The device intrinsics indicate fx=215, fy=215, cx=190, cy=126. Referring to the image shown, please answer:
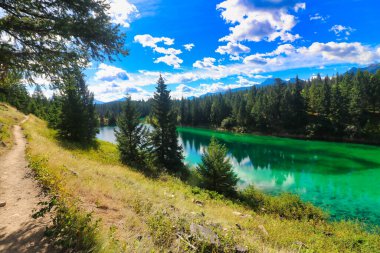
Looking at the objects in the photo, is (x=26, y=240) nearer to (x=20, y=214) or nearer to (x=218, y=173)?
(x=20, y=214)

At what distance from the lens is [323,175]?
30.9 metres

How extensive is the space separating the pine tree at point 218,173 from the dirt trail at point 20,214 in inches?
587

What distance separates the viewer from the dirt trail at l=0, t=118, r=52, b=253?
4699 millimetres

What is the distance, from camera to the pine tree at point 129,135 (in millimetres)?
26984

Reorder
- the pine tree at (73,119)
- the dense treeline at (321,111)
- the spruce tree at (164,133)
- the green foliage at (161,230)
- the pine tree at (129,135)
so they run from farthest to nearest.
Result: the dense treeline at (321,111) → the pine tree at (73,119) → the spruce tree at (164,133) → the pine tree at (129,135) → the green foliage at (161,230)

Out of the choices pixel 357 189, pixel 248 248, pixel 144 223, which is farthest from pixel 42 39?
pixel 357 189

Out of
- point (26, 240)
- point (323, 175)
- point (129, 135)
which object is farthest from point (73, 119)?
point (323, 175)

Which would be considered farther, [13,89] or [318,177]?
[318,177]

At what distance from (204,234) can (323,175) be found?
31201 mm

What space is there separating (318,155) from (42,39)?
49.7 m

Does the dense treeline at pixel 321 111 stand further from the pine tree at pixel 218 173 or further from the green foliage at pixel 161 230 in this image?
the green foliage at pixel 161 230

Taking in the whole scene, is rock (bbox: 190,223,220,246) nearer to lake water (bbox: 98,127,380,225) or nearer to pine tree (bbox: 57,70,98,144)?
lake water (bbox: 98,127,380,225)

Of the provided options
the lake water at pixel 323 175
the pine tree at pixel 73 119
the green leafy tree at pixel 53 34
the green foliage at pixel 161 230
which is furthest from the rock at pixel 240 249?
the pine tree at pixel 73 119

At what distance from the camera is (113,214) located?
7.17 m
